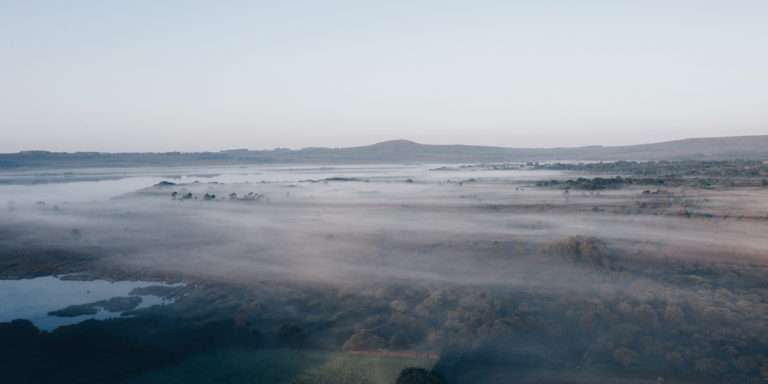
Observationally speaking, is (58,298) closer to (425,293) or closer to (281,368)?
(281,368)

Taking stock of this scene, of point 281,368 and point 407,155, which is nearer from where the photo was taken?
point 281,368

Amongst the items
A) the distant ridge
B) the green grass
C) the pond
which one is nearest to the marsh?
the green grass

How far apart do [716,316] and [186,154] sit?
111 meters

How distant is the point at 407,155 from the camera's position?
126875 mm

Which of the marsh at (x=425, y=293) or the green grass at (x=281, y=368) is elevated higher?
the marsh at (x=425, y=293)

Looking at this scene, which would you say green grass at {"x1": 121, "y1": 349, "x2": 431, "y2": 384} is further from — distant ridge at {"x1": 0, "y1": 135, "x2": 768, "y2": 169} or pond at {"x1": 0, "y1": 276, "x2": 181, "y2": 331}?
distant ridge at {"x1": 0, "y1": 135, "x2": 768, "y2": 169}

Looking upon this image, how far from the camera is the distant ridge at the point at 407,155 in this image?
9206 centimetres

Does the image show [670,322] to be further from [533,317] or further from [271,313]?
[271,313]

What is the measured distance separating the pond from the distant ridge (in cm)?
7879

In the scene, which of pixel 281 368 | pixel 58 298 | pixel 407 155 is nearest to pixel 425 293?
pixel 281 368

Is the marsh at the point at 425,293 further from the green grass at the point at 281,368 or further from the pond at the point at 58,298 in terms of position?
the pond at the point at 58,298

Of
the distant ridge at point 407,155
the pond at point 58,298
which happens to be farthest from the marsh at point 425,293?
the distant ridge at point 407,155

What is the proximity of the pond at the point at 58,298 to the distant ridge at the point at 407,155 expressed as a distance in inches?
3102

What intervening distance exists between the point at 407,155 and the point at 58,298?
382ft
